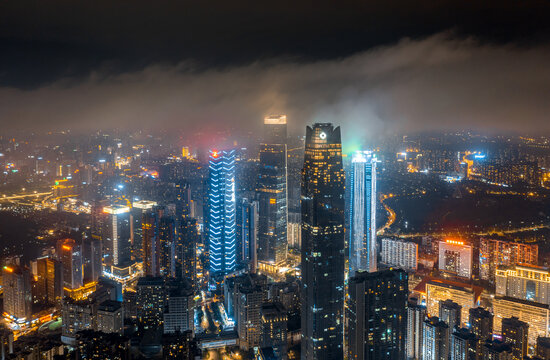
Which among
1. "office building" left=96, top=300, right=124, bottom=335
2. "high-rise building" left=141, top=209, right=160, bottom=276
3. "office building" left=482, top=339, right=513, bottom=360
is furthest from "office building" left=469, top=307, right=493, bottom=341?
"high-rise building" left=141, top=209, right=160, bottom=276

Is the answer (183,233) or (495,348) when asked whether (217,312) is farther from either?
(495,348)

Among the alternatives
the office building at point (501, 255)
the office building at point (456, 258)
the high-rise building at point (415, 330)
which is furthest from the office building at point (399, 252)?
the high-rise building at point (415, 330)

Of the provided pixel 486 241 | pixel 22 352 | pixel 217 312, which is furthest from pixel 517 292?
pixel 22 352

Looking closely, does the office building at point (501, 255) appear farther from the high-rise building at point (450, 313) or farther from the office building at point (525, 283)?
the high-rise building at point (450, 313)

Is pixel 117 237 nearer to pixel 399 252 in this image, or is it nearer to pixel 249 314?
pixel 249 314

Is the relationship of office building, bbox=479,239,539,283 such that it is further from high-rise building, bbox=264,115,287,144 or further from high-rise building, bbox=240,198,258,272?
high-rise building, bbox=240,198,258,272
